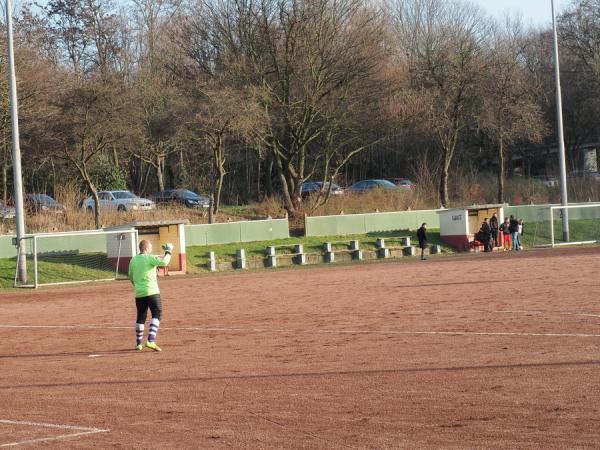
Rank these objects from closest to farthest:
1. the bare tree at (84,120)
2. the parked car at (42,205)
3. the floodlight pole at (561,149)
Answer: the bare tree at (84,120), the parked car at (42,205), the floodlight pole at (561,149)

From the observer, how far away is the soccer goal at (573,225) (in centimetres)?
4806

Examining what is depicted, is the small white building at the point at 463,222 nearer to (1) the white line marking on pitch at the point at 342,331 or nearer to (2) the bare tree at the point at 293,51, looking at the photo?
(2) the bare tree at the point at 293,51

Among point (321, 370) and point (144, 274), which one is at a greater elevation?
point (144, 274)

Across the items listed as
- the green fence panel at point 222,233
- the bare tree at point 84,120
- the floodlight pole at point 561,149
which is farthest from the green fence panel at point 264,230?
the floodlight pole at point 561,149

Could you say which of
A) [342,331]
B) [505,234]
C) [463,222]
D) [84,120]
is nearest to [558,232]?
[505,234]

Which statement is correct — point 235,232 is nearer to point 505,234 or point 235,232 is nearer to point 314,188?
point 505,234

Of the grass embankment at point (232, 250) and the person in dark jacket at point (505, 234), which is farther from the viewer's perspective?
the person in dark jacket at point (505, 234)

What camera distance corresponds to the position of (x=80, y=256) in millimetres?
37062

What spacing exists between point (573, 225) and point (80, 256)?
26537 millimetres

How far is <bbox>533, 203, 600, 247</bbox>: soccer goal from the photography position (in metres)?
48.1

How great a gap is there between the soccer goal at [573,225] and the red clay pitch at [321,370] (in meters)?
22.4

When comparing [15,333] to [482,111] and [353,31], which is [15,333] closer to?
[353,31]

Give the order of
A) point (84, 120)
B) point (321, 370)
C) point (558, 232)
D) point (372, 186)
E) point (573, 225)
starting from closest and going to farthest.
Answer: point (321, 370)
point (84, 120)
point (558, 232)
point (573, 225)
point (372, 186)

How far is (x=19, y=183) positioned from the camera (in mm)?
32500
